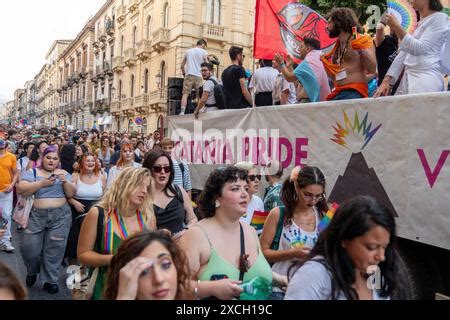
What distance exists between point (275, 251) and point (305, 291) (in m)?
1.20

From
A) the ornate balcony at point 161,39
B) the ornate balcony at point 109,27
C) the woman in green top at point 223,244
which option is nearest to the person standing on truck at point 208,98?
the woman in green top at point 223,244

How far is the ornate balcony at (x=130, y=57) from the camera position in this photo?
39.7 m

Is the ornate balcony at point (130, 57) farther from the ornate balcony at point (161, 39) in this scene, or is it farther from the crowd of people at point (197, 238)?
the crowd of people at point (197, 238)

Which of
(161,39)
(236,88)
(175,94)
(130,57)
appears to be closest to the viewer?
(236,88)

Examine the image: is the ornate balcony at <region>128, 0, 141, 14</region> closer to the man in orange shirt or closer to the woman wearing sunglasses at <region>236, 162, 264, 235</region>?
the man in orange shirt

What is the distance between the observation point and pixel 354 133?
4.17 metres

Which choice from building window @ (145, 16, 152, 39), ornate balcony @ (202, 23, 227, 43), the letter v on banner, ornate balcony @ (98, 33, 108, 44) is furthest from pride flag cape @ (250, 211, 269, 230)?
ornate balcony @ (98, 33, 108, 44)

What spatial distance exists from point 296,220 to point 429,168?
3.58ft

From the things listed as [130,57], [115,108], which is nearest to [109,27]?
[115,108]

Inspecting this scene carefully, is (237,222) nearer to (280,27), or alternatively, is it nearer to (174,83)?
(280,27)

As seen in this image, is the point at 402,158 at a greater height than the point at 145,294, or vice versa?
the point at 402,158
